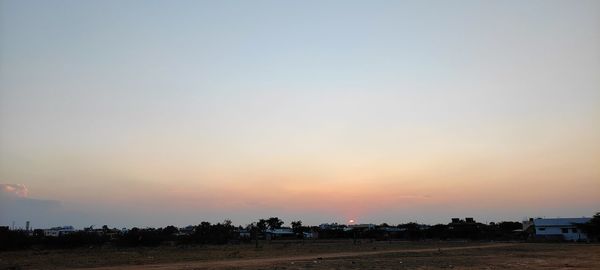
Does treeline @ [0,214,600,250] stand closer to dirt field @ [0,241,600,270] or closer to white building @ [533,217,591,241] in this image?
white building @ [533,217,591,241]

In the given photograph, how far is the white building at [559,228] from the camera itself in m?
98.2

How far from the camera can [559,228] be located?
102688 mm

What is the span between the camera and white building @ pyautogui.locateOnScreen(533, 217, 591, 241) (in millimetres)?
98188

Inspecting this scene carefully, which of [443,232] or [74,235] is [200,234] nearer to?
[74,235]

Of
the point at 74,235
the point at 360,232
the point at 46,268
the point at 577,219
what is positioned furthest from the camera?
the point at 360,232

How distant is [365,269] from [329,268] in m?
2.38

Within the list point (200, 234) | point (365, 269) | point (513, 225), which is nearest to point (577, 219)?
point (513, 225)

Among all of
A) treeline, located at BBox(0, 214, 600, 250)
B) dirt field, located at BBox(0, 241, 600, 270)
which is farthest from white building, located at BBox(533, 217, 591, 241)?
dirt field, located at BBox(0, 241, 600, 270)

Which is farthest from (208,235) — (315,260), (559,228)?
(559,228)

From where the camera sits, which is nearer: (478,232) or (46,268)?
(46,268)

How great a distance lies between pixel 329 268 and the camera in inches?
1267

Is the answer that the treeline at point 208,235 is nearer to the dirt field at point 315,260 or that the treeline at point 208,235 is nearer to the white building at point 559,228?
the white building at point 559,228

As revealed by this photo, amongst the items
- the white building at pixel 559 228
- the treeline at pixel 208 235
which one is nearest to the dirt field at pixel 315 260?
the treeline at pixel 208 235

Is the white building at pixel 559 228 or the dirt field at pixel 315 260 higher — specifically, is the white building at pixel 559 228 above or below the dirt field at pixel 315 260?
above
